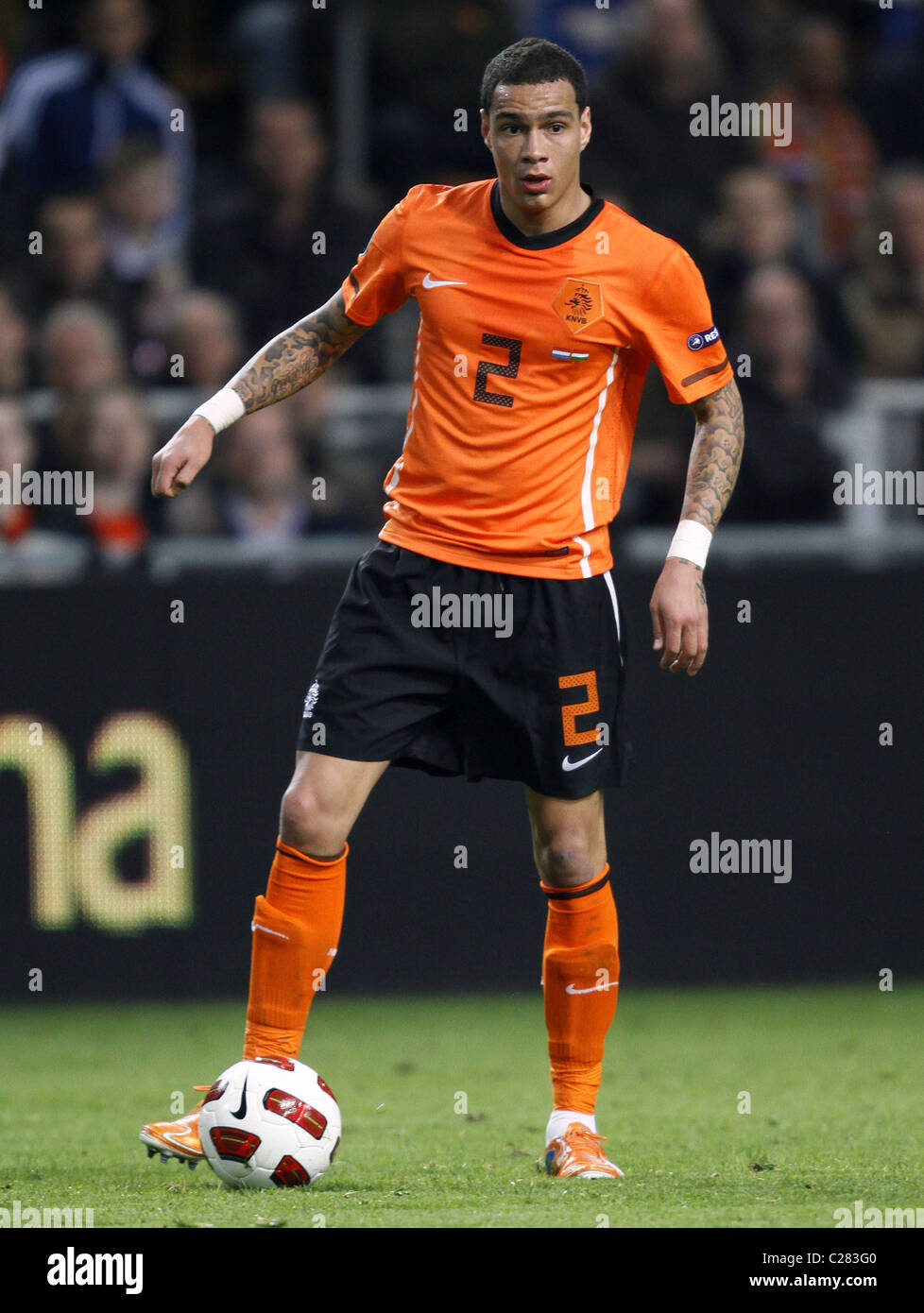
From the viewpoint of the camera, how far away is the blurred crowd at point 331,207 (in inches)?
292

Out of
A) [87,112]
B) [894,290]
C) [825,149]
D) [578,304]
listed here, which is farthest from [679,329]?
[825,149]

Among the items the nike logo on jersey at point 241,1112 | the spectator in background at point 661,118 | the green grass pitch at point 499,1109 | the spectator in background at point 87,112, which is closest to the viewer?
the green grass pitch at point 499,1109

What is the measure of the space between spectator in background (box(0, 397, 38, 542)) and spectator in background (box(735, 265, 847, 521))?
2622 mm

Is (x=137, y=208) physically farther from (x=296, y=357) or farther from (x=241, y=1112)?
(x=241, y=1112)

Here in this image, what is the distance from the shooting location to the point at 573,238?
13.9 ft

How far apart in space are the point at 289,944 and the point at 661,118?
5.71 meters

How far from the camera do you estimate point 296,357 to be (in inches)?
174

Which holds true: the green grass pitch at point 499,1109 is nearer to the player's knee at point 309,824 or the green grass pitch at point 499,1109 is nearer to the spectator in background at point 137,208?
the player's knee at point 309,824

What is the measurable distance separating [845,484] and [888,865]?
1434 mm

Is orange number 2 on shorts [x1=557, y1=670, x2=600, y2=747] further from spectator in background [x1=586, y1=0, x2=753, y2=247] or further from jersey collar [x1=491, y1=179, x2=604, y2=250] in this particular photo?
spectator in background [x1=586, y1=0, x2=753, y2=247]

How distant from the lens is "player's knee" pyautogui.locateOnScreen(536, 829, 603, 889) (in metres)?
4.32

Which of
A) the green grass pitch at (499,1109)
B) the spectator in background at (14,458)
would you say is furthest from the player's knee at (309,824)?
the spectator in background at (14,458)

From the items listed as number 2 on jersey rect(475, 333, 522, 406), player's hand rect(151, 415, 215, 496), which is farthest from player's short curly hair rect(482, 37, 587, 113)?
player's hand rect(151, 415, 215, 496)

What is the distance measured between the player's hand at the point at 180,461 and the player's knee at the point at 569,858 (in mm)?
1108
